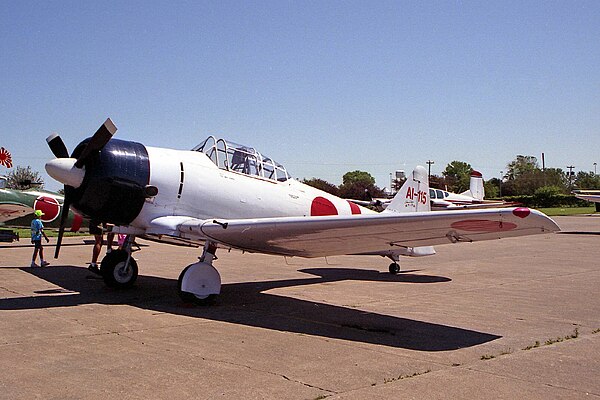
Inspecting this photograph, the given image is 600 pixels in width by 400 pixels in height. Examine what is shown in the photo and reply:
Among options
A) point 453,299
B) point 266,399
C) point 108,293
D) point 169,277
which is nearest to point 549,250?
point 453,299

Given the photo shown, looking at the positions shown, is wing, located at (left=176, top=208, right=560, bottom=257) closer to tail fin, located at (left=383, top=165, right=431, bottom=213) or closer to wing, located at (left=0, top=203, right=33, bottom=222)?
tail fin, located at (left=383, top=165, right=431, bottom=213)

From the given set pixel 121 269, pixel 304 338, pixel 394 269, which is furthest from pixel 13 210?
pixel 304 338

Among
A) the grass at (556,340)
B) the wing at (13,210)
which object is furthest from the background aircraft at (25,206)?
the grass at (556,340)

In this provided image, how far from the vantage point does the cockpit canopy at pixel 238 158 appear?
9.67 m

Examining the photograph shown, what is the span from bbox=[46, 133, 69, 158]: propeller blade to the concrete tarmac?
2270 millimetres

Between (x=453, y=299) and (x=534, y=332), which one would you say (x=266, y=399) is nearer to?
(x=534, y=332)

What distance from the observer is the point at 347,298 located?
960 centimetres

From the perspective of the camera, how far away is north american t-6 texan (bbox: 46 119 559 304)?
723cm

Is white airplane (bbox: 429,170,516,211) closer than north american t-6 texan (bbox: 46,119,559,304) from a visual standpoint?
No

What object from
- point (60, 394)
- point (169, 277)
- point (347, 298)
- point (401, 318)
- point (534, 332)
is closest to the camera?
point (60, 394)

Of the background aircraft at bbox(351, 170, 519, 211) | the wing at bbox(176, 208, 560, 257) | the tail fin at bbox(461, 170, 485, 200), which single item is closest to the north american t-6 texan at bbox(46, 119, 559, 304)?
the wing at bbox(176, 208, 560, 257)

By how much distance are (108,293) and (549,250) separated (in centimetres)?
1568

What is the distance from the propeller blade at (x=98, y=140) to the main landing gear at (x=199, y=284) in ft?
7.20

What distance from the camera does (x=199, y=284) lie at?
8.39 metres
